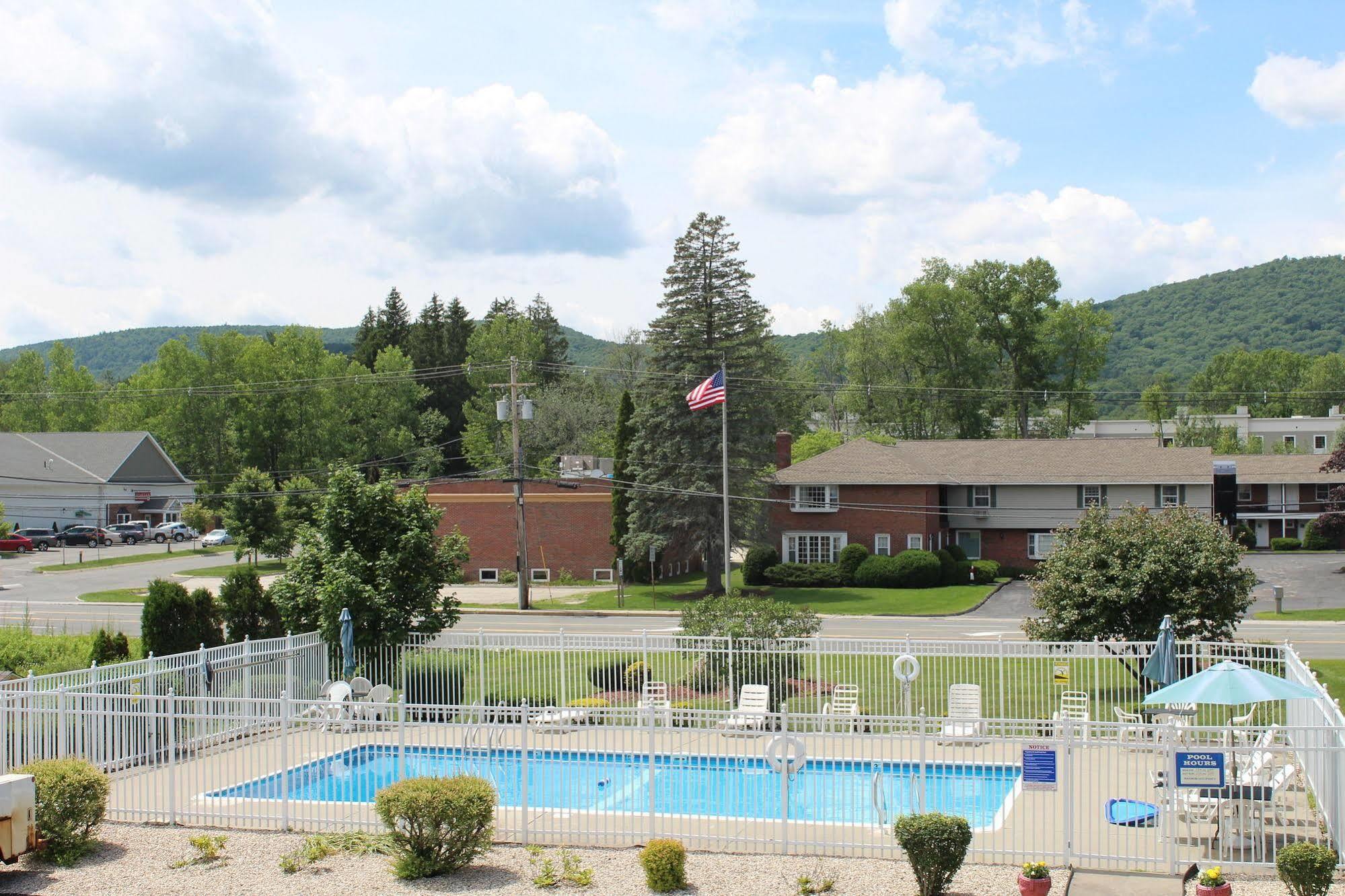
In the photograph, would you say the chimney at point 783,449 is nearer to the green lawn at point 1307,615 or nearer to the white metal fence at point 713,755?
the green lawn at point 1307,615

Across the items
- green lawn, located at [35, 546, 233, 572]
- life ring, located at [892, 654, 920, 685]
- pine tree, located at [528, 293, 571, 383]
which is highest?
pine tree, located at [528, 293, 571, 383]

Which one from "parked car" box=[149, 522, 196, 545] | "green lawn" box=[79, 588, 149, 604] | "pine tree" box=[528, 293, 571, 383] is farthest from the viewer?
"pine tree" box=[528, 293, 571, 383]

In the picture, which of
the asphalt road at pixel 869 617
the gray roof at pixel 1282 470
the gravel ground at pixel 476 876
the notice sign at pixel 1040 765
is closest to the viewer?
Result: the gravel ground at pixel 476 876

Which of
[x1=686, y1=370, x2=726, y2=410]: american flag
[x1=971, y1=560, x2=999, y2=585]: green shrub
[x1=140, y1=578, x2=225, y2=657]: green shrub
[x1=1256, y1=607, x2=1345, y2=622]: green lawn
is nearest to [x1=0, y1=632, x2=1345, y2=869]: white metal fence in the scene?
[x1=140, y1=578, x2=225, y2=657]: green shrub

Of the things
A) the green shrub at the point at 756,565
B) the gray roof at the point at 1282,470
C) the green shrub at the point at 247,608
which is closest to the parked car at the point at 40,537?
the green shrub at the point at 756,565

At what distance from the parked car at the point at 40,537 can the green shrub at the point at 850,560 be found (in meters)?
52.3

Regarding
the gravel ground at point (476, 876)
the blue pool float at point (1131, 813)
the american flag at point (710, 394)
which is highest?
the american flag at point (710, 394)

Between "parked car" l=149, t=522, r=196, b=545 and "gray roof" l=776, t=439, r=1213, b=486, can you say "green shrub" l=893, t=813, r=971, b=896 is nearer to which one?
"gray roof" l=776, t=439, r=1213, b=486

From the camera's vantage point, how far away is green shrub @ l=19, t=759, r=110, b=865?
13552 mm

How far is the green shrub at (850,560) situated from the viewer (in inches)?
2085

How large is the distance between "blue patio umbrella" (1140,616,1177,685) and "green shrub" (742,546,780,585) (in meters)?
33.7

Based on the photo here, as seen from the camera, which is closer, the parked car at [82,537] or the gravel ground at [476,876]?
the gravel ground at [476,876]

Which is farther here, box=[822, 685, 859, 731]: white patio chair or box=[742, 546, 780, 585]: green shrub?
box=[742, 546, 780, 585]: green shrub

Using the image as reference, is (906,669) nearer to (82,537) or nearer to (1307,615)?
(1307,615)
